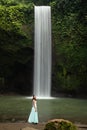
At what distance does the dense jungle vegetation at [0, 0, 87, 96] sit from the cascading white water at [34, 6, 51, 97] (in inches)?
18.4

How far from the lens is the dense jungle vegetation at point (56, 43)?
34.6 meters

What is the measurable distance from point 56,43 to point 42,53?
1597 mm

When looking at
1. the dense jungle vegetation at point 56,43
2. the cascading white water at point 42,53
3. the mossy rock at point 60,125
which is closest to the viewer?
the mossy rock at point 60,125

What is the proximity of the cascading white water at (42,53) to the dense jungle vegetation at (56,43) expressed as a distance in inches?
18.4

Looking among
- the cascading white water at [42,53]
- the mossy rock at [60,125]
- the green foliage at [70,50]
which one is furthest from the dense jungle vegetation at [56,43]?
the mossy rock at [60,125]

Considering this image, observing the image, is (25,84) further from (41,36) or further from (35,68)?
(41,36)

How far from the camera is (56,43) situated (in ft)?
115

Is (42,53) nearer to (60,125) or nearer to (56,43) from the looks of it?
(56,43)

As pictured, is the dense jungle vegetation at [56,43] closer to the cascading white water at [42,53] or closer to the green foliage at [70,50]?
the green foliage at [70,50]

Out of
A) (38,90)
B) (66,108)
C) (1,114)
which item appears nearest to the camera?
(1,114)

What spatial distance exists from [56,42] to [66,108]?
1191 cm

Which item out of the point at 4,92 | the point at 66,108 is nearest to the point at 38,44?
the point at 4,92

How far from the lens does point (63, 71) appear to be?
34.8 meters

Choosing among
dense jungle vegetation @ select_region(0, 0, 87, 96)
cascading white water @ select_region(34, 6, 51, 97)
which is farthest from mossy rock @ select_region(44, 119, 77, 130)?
dense jungle vegetation @ select_region(0, 0, 87, 96)
